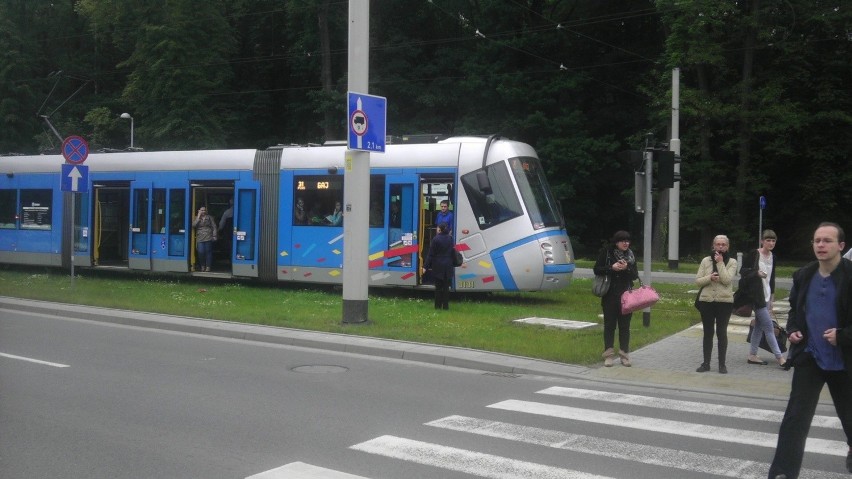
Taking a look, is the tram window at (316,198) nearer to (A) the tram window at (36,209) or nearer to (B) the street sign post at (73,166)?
(B) the street sign post at (73,166)

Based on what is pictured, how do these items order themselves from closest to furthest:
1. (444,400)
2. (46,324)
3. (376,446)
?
1. (376,446)
2. (444,400)
3. (46,324)

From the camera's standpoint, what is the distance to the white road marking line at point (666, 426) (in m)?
7.55

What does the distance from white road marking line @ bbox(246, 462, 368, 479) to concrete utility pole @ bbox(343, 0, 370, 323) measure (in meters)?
7.88

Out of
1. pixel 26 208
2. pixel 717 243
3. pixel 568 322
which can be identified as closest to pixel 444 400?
pixel 717 243

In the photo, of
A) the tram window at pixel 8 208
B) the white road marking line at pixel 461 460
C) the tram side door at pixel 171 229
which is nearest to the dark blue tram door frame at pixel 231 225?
the tram side door at pixel 171 229

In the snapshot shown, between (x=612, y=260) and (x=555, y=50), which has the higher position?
(x=555, y=50)

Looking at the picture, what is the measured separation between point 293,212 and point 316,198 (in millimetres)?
691

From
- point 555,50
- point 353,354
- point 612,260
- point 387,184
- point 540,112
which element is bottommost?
point 353,354

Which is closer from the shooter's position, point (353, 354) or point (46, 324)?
point (353, 354)

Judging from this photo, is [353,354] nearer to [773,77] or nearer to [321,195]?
[321,195]

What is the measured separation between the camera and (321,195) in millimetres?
20188

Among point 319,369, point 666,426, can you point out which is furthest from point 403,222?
point 666,426

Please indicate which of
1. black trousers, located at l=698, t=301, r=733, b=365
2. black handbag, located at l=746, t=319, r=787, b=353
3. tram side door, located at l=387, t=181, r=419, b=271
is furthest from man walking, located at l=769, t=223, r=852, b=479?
tram side door, located at l=387, t=181, r=419, b=271

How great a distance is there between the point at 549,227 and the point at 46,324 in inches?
380
